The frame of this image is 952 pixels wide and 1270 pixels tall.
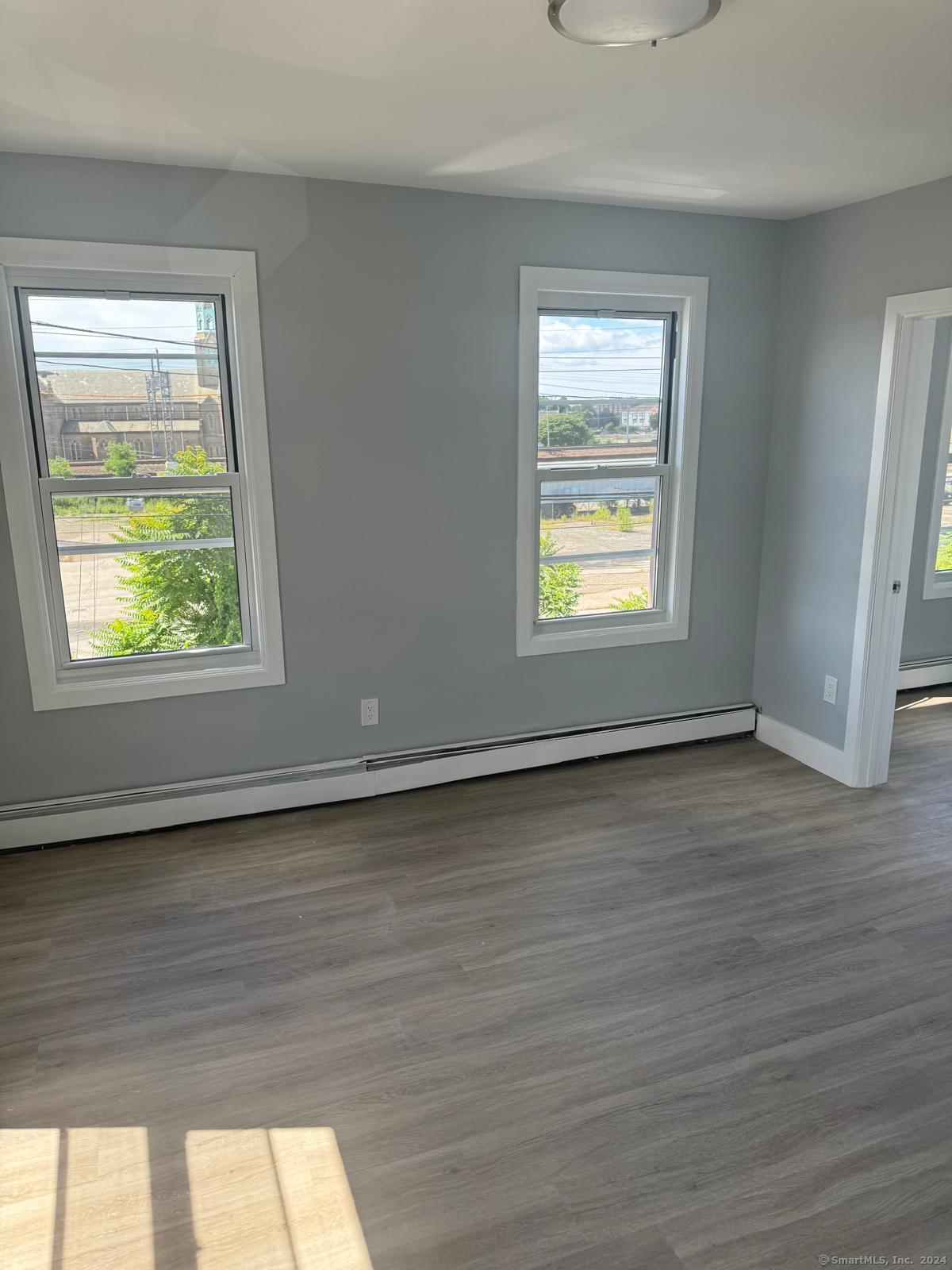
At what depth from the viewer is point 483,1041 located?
94.5 inches

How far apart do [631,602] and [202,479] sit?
2076 millimetres

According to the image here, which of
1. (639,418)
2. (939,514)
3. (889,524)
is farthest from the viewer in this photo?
(939,514)

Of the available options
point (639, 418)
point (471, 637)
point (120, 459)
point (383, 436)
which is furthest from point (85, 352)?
point (639, 418)

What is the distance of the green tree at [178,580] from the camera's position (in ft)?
11.1

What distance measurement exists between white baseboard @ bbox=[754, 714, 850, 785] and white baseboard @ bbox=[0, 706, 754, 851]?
96 mm

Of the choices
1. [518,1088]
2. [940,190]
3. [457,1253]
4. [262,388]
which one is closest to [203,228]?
[262,388]

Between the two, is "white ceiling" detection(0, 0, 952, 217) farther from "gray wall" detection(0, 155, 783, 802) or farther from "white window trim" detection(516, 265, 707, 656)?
"white window trim" detection(516, 265, 707, 656)

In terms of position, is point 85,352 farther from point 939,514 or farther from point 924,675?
point 924,675

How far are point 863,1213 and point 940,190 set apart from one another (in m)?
3.33

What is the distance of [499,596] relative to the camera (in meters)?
3.90

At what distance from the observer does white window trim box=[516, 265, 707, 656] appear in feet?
12.1

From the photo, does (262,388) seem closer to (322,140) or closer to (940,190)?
(322,140)

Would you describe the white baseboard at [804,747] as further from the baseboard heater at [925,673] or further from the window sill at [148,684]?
the window sill at [148,684]

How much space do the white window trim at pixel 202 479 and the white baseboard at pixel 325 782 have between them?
1.36 ft
